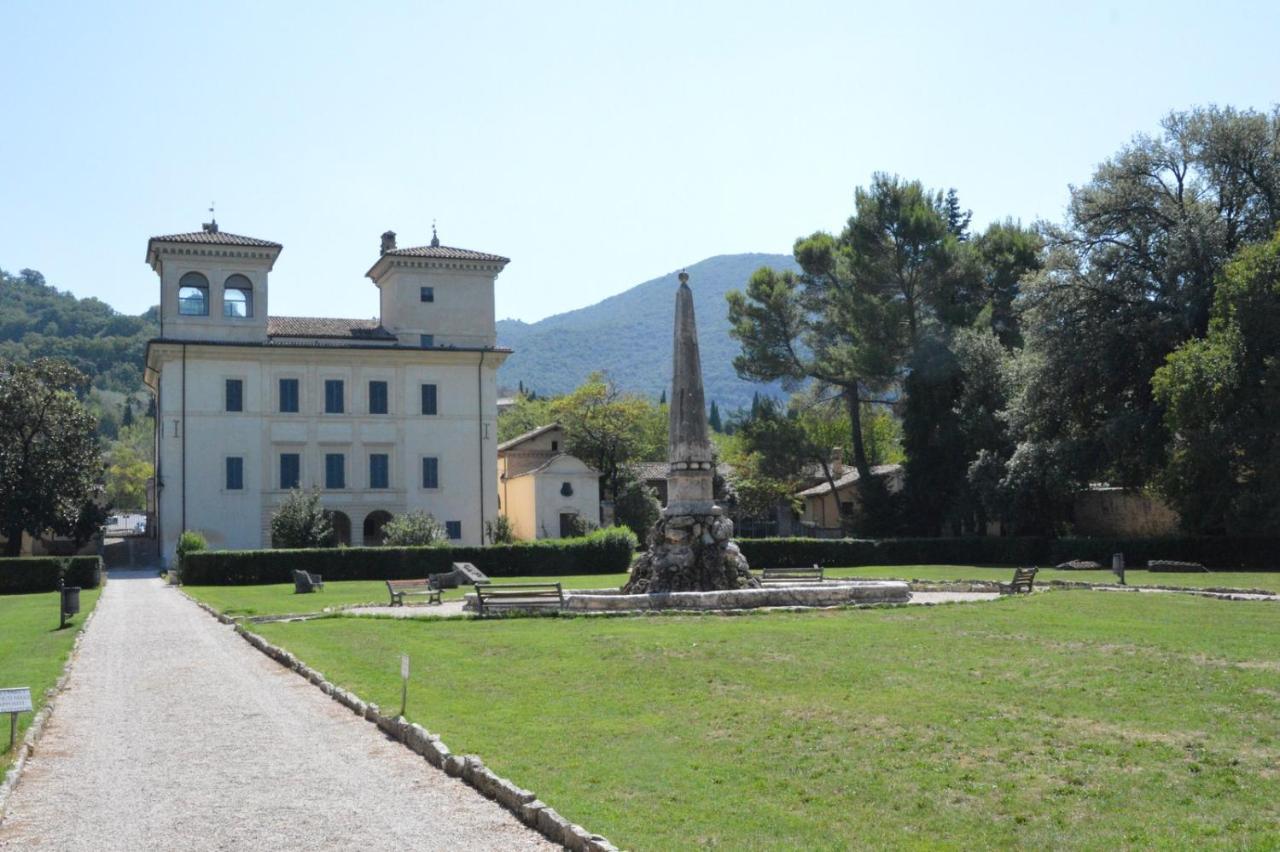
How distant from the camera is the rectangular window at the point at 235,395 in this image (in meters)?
59.5

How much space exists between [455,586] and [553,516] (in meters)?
25.2

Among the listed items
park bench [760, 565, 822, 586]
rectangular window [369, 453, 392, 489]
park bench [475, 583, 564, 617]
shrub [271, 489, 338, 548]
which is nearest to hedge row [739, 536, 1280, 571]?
park bench [760, 565, 822, 586]

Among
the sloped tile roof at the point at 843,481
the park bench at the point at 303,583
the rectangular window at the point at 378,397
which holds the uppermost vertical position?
the rectangular window at the point at 378,397

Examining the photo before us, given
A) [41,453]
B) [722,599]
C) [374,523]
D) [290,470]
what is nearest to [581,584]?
[722,599]

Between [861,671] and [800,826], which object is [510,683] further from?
[800,826]

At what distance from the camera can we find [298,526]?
51875 mm

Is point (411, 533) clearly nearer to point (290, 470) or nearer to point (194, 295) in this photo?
point (290, 470)

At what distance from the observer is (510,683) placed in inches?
648

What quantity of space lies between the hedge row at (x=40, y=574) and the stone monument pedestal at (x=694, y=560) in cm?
2467

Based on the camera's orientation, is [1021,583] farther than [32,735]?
Yes

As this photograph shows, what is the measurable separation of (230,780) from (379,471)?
5075 cm

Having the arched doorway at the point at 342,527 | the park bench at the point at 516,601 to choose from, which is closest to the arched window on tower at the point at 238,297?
the arched doorway at the point at 342,527

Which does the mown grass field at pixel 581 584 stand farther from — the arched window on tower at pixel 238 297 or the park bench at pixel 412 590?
the arched window on tower at pixel 238 297

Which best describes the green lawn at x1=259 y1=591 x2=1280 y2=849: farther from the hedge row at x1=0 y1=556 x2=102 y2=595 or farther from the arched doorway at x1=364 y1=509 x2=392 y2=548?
the arched doorway at x1=364 y1=509 x2=392 y2=548
